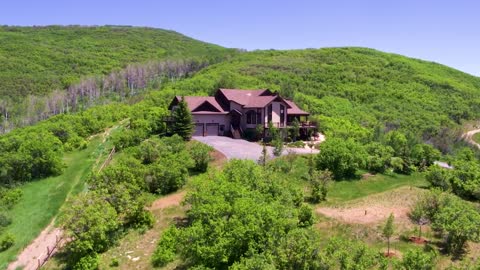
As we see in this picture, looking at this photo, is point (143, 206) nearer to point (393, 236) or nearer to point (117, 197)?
point (117, 197)

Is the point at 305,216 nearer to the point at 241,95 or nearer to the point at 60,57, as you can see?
the point at 241,95

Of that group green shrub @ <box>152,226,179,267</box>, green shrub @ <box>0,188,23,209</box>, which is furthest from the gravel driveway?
green shrub @ <box>0,188,23,209</box>

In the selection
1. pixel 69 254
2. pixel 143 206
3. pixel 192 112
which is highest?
pixel 192 112

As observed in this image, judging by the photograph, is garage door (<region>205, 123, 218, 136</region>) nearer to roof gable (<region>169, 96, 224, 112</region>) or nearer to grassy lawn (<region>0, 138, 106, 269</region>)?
roof gable (<region>169, 96, 224, 112</region>)

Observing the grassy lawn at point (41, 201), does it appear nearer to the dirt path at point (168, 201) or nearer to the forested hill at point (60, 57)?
the dirt path at point (168, 201)

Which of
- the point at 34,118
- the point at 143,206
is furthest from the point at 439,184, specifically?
the point at 34,118

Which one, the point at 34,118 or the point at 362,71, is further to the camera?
the point at 362,71
